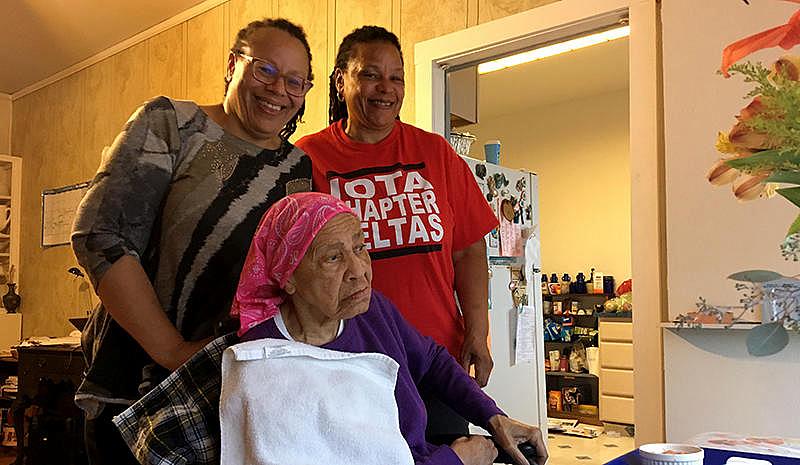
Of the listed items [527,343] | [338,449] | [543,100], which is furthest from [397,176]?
[543,100]

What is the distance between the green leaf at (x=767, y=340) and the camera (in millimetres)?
785

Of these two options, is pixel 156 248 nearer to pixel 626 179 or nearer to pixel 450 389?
pixel 450 389

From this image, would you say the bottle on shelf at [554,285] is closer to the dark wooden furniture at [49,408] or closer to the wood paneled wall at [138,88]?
the wood paneled wall at [138,88]

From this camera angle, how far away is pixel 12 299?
18.2 ft

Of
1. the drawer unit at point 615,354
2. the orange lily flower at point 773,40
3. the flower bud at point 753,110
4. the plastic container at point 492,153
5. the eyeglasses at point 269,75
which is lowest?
the drawer unit at point 615,354

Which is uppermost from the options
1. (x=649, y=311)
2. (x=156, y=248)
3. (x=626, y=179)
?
(x=626, y=179)

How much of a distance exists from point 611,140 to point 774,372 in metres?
4.14

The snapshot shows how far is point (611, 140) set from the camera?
6.02 m

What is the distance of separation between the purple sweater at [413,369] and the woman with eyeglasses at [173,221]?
188 mm

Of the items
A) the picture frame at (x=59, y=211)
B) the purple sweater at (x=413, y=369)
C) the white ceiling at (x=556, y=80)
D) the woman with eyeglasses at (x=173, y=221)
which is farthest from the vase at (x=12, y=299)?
the purple sweater at (x=413, y=369)

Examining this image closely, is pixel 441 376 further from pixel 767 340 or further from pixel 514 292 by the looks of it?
pixel 514 292

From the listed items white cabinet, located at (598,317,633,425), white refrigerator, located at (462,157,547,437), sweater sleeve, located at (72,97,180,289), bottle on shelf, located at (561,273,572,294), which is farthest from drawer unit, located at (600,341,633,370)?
sweater sleeve, located at (72,97,180,289)

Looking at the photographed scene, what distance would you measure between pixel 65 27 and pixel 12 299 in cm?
217

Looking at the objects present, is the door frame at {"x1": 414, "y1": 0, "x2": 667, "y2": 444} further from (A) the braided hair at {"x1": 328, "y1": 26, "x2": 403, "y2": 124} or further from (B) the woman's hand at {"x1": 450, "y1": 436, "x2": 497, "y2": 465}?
(B) the woman's hand at {"x1": 450, "y1": 436, "x2": 497, "y2": 465}
